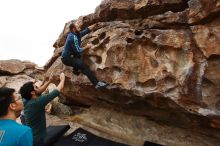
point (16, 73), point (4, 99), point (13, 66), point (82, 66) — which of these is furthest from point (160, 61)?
point (13, 66)

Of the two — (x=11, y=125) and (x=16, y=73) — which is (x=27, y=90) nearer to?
(x=11, y=125)

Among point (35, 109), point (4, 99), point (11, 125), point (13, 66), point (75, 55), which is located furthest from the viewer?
point (13, 66)

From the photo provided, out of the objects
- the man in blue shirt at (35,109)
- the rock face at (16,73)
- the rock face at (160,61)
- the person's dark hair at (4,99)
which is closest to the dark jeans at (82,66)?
the rock face at (160,61)

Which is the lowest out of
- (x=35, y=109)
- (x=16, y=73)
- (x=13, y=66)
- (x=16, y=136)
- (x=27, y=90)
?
(x=16, y=73)

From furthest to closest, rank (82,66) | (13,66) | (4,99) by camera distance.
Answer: (13,66)
(82,66)
(4,99)

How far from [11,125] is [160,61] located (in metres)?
6.12

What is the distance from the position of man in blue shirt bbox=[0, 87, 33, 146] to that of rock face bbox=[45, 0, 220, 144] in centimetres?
562

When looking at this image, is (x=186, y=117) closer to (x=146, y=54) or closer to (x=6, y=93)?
(x=146, y=54)

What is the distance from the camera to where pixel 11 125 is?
385cm

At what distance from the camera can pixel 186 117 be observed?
9.34m

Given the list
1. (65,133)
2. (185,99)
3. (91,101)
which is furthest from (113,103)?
(185,99)

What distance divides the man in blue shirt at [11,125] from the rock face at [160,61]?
221 inches

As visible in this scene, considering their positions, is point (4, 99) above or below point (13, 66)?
above

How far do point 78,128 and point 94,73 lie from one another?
225cm
